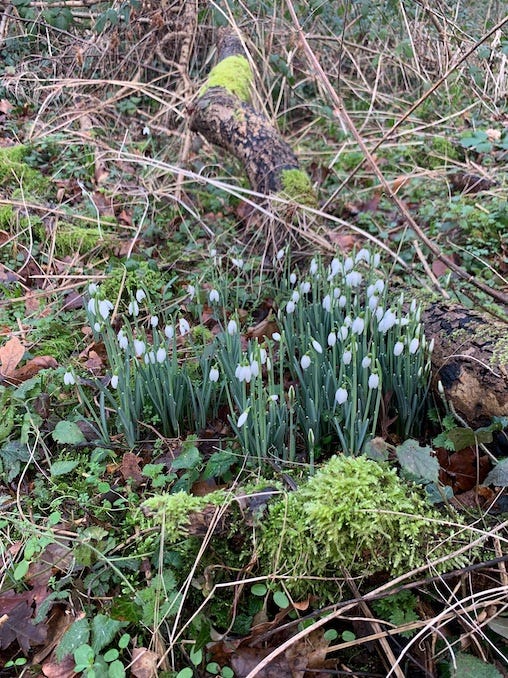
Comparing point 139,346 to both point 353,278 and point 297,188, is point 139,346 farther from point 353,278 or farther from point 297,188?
point 297,188

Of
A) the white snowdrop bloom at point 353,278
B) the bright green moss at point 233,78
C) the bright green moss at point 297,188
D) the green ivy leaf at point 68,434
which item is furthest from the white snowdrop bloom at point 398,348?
the bright green moss at point 233,78

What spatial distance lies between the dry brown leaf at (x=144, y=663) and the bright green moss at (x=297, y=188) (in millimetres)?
2656

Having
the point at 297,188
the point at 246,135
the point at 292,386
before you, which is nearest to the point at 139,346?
the point at 292,386

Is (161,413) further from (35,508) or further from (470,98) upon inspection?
(470,98)

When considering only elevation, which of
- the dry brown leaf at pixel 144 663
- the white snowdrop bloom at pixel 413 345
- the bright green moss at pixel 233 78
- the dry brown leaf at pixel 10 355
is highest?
the bright green moss at pixel 233 78

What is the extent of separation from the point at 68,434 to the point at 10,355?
723 millimetres

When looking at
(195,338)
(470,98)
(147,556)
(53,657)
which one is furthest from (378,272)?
(470,98)

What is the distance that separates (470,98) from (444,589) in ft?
16.0

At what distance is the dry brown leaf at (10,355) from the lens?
2451 millimetres

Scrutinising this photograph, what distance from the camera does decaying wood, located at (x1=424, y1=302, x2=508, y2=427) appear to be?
1.98m

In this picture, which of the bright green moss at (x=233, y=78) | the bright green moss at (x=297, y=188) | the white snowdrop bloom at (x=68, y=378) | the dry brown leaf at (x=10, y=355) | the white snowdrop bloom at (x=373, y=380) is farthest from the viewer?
the bright green moss at (x=233, y=78)

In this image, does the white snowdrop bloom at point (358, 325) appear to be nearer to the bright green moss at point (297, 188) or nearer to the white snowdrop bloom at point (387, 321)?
the white snowdrop bloom at point (387, 321)

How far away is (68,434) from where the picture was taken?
79.4 inches

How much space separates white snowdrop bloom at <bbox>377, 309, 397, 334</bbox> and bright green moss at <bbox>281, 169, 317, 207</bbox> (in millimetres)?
1544
